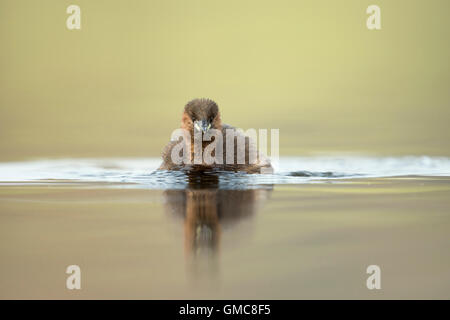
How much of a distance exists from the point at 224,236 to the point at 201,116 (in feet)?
13.6

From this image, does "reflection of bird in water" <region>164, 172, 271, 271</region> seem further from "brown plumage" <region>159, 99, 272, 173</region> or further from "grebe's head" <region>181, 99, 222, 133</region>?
"grebe's head" <region>181, 99, 222, 133</region>

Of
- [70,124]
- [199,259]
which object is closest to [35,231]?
[199,259]

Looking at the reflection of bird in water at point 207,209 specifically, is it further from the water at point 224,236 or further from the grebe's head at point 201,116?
the grebe's head at point 201,116

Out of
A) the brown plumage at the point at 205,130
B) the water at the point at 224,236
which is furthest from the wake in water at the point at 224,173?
the brown plumage at the point at 205,130

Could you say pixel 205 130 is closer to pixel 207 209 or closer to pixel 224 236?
pixel 207 209

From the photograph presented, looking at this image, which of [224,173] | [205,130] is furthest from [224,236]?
[205,130]

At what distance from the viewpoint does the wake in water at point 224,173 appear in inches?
352

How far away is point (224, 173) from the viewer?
9148 millimetres

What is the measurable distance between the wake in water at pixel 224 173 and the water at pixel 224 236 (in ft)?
0.21

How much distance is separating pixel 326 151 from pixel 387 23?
49.6ft

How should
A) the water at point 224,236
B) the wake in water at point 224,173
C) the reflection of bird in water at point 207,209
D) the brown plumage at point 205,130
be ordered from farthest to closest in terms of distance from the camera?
the brown plumage at point 205,130, the wake in water at point 224,173, the reflection of bird in water at point 207,209, the water at point 224,236

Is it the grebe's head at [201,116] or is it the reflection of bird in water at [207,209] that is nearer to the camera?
the reflection of bird in water at [207,209]
